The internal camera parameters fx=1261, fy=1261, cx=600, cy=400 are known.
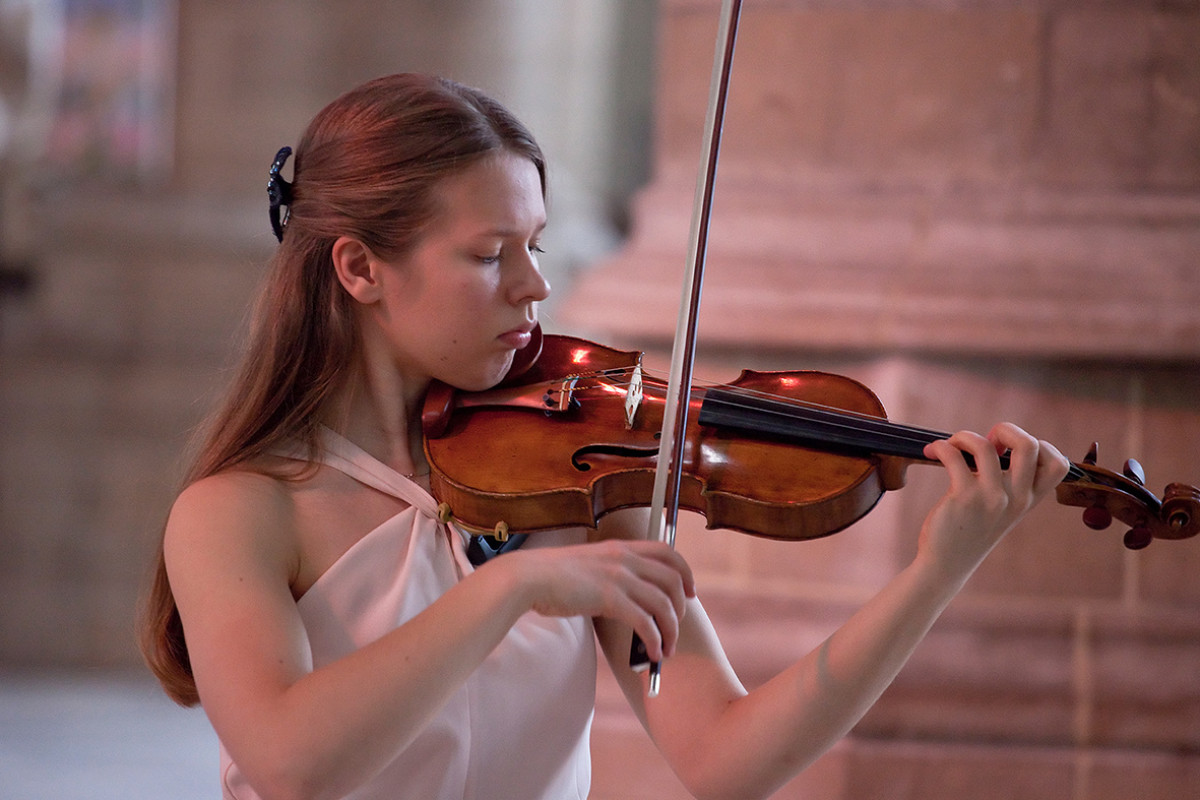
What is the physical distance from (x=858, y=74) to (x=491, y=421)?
1.33 metres

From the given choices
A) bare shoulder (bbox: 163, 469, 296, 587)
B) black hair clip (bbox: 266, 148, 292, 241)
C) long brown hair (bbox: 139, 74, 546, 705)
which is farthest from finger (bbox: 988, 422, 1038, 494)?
black hair clip (bbox: 266, 148, 292, 241)

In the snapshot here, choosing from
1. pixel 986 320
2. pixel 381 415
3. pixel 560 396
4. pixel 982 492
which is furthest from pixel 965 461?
pixel 986 320

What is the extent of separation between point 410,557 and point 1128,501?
768 mm

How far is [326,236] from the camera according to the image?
146 centimetres

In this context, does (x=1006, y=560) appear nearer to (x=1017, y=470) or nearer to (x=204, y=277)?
(x=1017, y=470)

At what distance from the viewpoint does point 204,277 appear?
4738mm

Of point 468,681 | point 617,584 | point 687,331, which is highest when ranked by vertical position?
point 687,331

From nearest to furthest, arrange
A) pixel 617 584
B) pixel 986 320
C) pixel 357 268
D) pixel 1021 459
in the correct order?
pixel 617 584 < pixel 1021 459 < pixel 357 268 < pixel 986 320

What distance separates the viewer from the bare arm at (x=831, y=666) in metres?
1.23

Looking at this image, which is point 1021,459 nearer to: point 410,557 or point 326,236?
point 410,557

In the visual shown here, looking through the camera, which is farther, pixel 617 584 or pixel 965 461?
pixel 965 461

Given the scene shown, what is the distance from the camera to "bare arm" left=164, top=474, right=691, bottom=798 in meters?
1.11

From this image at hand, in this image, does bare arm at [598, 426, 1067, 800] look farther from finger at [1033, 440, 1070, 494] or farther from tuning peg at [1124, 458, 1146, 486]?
tuning peg at [1124, 458, 1146, 486]

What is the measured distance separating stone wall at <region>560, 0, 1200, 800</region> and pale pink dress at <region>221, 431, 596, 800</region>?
39.8 inches
